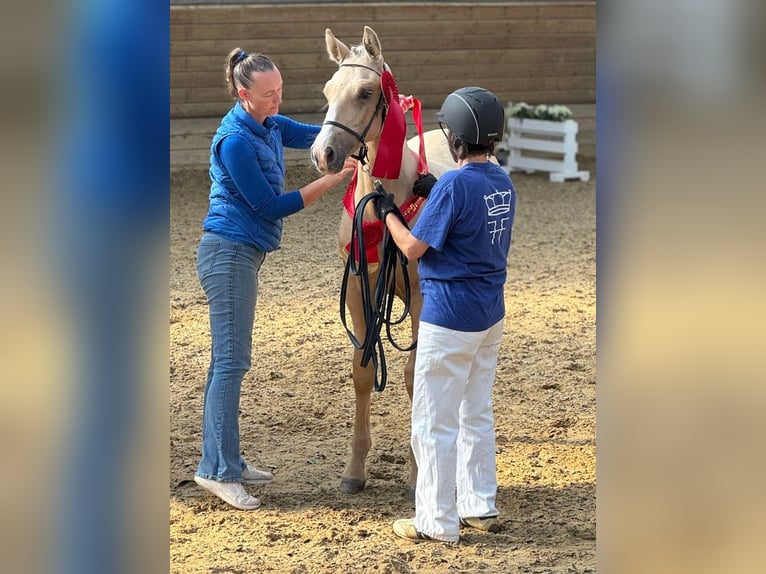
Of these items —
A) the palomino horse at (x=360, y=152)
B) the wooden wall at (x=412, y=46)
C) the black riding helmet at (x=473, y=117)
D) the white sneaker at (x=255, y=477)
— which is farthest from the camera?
the wooden wall at (x=412, y=46)

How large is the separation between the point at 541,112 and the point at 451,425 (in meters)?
9.69

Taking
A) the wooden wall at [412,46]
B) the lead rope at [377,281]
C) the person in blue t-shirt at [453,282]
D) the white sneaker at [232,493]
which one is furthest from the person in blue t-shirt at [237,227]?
the wooden wall at [412,46]

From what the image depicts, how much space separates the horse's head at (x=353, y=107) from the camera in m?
3.85

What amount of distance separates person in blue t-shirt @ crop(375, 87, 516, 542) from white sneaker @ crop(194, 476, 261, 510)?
75 cm

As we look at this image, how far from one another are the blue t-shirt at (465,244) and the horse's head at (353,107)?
19.4 inches

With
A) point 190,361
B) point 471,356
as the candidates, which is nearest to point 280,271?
point 190,361

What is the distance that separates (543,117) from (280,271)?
18.4 feet

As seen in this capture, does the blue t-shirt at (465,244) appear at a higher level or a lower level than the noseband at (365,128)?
lower

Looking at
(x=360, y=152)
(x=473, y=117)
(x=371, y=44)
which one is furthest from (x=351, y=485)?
(x=371, y=44)

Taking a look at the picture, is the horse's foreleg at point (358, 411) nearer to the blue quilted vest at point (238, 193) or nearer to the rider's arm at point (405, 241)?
the blue quilted vest at point (238, 193)

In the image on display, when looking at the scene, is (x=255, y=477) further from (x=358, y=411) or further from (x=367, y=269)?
(x=367, y=269)

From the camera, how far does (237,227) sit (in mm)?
4082

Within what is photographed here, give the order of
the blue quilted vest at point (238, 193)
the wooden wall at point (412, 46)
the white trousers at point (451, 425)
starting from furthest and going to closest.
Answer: the wooden wall at point (412, 46)
the blue quilted vest at point (238, 193)
the white trousers at point (451, 425)
